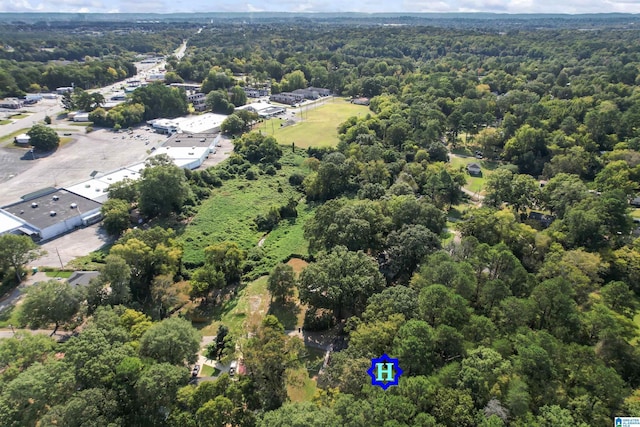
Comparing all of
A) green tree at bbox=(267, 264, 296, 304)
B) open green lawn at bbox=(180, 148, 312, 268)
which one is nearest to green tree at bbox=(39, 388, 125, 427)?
green tree at bbox=(267, 264, 296, 304)

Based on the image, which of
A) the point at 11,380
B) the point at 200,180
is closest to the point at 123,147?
the point at 200,180

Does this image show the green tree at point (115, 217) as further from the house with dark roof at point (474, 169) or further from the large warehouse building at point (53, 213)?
the house with dark roof at point (474, 169)

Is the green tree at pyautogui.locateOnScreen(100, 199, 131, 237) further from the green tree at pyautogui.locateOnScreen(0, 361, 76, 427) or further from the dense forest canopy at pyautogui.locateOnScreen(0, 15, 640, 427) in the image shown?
the green tree at pyautogui.locateOnScreen(0, 361, 76, 427)

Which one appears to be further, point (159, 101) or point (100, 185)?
point (159, 101)

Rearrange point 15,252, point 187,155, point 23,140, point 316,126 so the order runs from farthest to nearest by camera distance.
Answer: point 316,126 → point 23,140 → point 187,155 → point 15,252

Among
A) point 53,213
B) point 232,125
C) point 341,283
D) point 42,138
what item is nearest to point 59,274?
point 53,213

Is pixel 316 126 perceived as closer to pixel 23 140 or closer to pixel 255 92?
pixel 255 92

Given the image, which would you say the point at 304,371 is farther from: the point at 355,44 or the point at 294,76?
the point at 355,44
